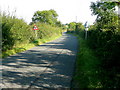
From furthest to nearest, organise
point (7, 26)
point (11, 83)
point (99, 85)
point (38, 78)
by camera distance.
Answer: point (7, 26) → point (38, 78) → point (11, 83) → point (99, 85)

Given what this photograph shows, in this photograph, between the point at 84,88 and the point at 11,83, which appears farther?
the point at 11,83

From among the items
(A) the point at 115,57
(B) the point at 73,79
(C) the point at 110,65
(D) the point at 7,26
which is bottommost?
(B) the point at 73,79

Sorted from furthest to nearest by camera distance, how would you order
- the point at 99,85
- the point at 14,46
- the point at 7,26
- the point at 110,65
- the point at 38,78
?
the point at 14,46
the point at 7,26
the point at 110,65
the point at 38,78
the point at 99,85

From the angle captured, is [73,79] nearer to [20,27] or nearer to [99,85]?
[99,85]

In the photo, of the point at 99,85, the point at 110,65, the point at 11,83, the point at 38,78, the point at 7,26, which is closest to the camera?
the point at 99,85

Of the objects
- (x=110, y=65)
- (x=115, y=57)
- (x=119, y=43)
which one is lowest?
(x=110, y=65)

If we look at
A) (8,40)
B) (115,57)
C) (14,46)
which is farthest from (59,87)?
(14,46)

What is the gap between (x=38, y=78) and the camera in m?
4.94

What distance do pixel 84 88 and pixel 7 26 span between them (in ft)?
29.2

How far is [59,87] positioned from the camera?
418 centimetres

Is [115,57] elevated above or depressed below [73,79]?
above

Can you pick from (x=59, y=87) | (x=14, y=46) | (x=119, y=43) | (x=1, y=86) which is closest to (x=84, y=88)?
(x=59, y=87)

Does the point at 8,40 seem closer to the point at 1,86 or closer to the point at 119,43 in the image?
the point at 1,86

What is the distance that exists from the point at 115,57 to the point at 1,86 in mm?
4658
